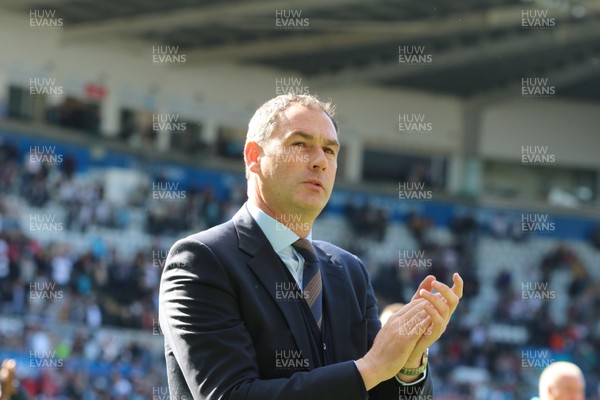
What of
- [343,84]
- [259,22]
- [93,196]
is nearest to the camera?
[93,196]

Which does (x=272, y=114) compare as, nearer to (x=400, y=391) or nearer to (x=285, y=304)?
(x=285, y=304)

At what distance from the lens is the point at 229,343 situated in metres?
2.47

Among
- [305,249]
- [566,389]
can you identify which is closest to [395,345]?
[305,249]

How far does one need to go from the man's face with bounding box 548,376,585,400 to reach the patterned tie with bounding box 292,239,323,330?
8.03 feet

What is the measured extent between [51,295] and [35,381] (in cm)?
252

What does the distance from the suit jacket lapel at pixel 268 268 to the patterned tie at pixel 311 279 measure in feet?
0.15

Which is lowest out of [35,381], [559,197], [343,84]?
[35,381]

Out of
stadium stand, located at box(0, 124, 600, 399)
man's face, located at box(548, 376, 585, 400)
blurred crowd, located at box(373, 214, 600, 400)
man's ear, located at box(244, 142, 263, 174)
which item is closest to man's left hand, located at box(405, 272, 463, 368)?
man's ear, located at box(244, 142, 263, 174)

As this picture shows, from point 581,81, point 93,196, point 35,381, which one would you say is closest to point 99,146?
point 93,196

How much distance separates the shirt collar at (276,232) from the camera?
2.72 metres

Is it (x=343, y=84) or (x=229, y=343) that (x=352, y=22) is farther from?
(x=229, y=343)

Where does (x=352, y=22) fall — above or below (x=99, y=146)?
above

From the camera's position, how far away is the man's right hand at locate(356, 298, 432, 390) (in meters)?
2.44

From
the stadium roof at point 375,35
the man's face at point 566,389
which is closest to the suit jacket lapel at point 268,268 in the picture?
the man's face at point 566,389
